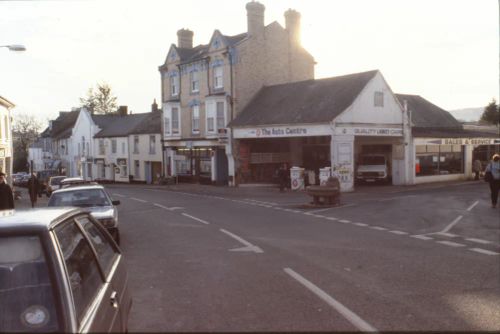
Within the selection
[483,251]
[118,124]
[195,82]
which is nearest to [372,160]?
[195,82]

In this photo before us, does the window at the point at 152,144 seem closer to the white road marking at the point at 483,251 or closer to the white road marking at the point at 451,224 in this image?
the white road marking at the point at 451,224

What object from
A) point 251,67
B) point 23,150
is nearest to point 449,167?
point 251,67

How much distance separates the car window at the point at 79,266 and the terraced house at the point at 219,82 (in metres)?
33.6

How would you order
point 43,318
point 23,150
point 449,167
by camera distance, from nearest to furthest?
point 43,318, point 449,167, point 23,150

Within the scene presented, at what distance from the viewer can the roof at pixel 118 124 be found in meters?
58.1

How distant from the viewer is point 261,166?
39.2 m

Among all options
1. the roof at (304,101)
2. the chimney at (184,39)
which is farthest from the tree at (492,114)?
the chimney at (184,39)

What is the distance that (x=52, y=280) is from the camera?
3.29 meters

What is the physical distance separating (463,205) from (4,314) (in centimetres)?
2066

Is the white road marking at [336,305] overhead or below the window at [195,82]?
below

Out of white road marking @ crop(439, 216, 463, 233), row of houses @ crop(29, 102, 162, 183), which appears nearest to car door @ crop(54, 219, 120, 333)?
white road marking @ crop(439, 216, 463, 233)

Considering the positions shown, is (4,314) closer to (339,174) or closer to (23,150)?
(339,174)

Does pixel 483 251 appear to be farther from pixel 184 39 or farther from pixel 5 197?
pixel 184 39

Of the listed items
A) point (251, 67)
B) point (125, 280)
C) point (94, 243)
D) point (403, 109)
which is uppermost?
point (251, 67)
